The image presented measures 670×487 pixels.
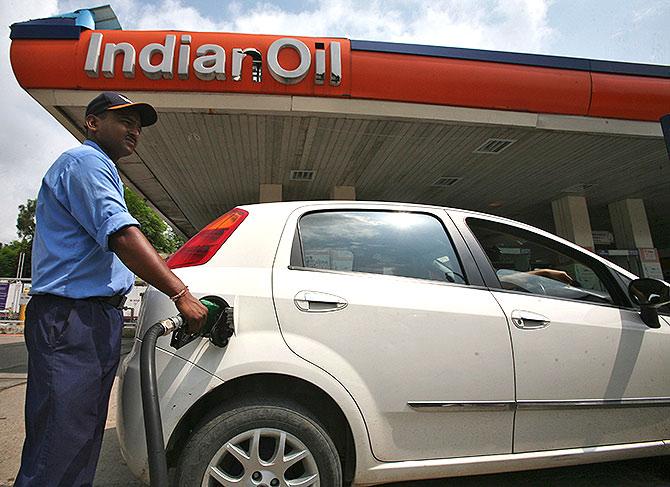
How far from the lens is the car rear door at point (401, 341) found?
1.76 m

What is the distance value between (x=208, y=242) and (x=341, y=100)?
200 inches

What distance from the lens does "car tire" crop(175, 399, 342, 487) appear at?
1576 millimetres

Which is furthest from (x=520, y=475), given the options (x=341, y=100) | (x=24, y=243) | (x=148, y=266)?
(x=24, y=243)

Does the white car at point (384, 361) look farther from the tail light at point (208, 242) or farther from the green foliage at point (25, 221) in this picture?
the green foliage at point (25, 221)

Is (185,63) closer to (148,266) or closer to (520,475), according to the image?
(148,266)

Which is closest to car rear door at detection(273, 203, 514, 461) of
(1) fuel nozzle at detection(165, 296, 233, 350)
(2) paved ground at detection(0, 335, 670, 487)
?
(1) fuel nozzle at detection(165, 296, 233, 350)

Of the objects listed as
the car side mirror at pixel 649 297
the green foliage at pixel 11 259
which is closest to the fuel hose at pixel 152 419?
the car side mirror at pixel 649 297

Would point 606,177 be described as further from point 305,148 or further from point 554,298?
point 554,298

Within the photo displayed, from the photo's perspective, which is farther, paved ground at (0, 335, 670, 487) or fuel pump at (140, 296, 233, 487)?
paved ground at (0, 335, 670, 487)

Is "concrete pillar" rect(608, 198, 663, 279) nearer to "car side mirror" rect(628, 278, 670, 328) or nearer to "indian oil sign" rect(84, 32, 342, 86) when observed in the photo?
"indian oil sign" rect(84, 32, 342, 86)

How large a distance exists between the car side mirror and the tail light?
2229 millimetres

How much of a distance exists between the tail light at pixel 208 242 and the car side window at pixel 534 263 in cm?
134

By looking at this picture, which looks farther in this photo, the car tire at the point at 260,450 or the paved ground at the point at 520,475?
the paved ground at the point at 520,475

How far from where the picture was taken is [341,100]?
21.1ft
